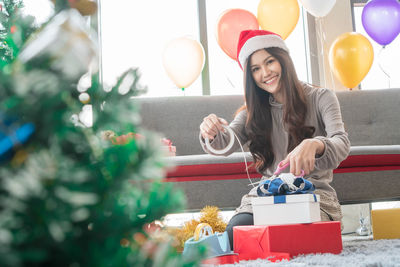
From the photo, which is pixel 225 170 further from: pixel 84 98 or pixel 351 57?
pixel 84 98

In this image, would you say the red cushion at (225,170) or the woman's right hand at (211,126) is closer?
the woman's right hand at (211,126)

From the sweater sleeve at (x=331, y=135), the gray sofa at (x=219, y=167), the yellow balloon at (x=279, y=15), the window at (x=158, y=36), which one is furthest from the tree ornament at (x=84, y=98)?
the window at (x=158, y=36)

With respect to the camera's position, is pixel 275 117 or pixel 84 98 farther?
pixel 275 117

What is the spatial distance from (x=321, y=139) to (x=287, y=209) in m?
0.27

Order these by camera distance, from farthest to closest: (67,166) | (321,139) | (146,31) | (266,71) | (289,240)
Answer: (146,31) → (266,71) → (321,139) → (289,240) → (67,166)

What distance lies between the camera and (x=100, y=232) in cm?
24

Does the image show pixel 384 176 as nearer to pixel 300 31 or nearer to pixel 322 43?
pixel 322 43

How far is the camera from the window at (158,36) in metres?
3.37

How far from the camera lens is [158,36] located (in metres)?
3.46

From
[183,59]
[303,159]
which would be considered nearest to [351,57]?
[183,59]

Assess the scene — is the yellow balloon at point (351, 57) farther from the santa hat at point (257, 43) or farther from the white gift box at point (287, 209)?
the white gift box at point (287, 209)

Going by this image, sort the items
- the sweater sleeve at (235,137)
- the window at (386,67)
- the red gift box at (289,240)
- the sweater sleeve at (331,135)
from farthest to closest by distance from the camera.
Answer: the window at (386,67) → the sweater sleeve at (235,137) → the sweater sleeve at (331,135) → the red gift box at (289,240)

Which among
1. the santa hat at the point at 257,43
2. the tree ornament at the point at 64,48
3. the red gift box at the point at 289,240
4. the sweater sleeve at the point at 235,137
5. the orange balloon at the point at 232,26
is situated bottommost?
the red gift box at the point at 289,240

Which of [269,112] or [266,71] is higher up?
[266,71]
